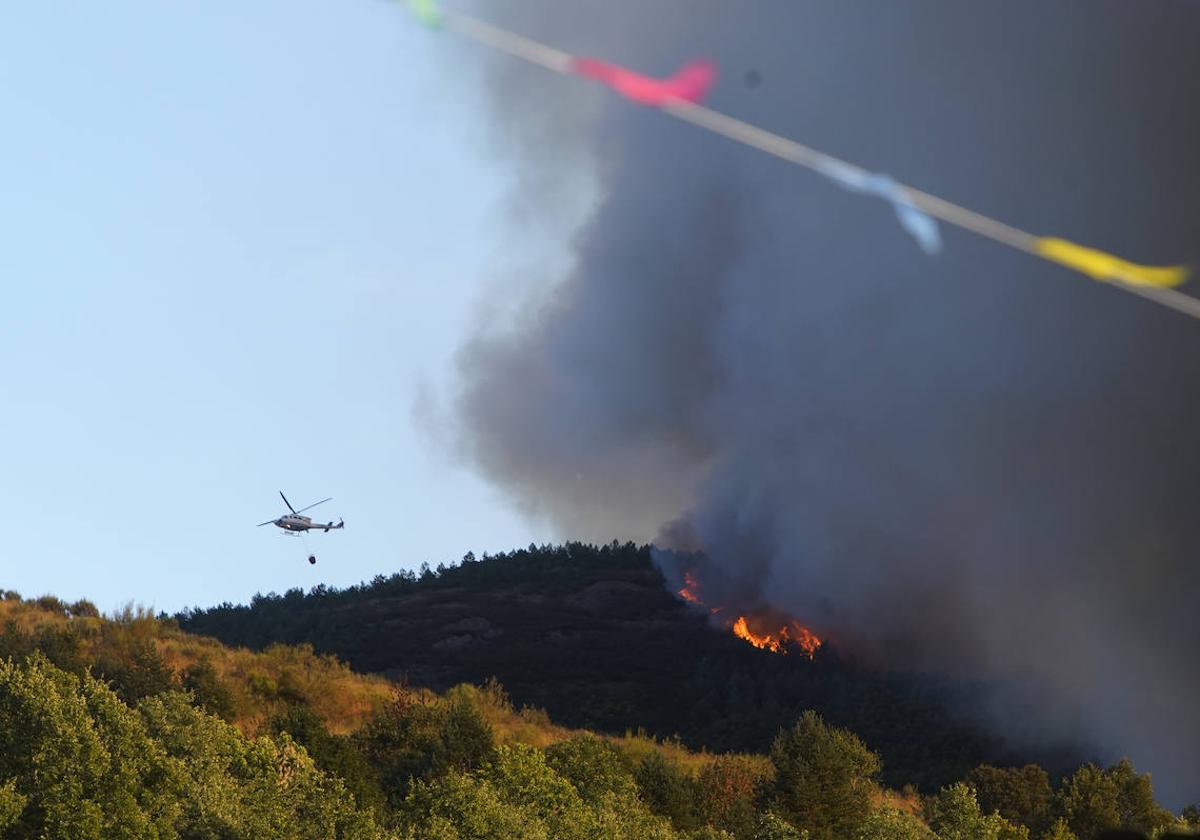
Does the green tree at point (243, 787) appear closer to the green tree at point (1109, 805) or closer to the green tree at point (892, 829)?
the green tree at point (892, 829)

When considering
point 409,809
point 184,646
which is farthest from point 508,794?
point 184,646

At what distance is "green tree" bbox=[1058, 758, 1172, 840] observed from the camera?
11912cm

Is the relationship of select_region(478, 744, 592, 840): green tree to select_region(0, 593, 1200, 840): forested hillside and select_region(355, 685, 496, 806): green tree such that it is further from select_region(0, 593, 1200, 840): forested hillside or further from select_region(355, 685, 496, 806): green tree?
select_region(355, 685, 496, 806): green tree

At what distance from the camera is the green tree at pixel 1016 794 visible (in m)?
127

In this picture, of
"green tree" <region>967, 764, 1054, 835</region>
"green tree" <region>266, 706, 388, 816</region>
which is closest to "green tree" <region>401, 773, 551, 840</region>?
"green tree" <region>266, 706, 388, 816</region>

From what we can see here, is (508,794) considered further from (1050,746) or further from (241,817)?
(1050,746)

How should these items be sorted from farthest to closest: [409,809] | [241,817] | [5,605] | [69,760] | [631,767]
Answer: [5,605] → [631,767] → [409,809] → [69,760] → [241,817]

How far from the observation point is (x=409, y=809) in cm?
8906

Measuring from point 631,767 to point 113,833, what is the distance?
49.6m

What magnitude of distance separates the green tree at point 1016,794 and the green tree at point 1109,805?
2277 mm

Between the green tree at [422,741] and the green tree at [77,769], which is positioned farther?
the green tree at [422,741]

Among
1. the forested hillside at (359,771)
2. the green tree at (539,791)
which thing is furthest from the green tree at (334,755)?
the green tree at (539,791)

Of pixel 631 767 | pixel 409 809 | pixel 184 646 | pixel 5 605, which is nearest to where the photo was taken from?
pixel 409 809

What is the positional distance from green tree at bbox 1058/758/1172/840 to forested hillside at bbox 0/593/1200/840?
216mm
